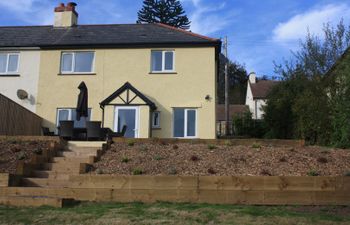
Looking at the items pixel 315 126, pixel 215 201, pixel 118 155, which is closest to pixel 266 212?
pixel 215 201

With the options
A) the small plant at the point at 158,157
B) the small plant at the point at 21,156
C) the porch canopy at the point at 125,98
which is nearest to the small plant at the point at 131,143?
the small plant at the point at 158,157

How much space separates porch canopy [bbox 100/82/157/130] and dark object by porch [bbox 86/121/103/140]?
3.97 meters

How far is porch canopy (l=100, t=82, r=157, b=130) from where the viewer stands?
21.2 m

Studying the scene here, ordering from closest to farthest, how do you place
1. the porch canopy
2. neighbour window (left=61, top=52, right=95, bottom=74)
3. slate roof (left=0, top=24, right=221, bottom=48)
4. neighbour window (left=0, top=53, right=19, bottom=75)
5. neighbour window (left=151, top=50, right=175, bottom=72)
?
the porch canopy
neighbour window (left=151, top=50, right=175, bottom=72)
slate roof (left=0, top=24, right=221, bottom=48)
neighbour window (left=61, top=52, right=95, bottom=74)
neighbour window (left=0, top=53, right=19, bottom=75)

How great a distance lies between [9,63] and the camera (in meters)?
23.4

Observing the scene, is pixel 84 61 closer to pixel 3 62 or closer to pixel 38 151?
pixel 3 62

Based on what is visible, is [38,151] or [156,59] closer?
[38,151]

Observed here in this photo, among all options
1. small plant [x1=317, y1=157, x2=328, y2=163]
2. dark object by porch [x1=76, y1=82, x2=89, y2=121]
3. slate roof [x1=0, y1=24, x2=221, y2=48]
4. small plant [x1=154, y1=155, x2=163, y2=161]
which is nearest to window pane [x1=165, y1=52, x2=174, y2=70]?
slate roof [x1=0, y1=24, x2=221, y2=48]

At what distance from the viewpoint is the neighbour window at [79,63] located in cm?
2277

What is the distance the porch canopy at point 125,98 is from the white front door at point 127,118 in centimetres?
24

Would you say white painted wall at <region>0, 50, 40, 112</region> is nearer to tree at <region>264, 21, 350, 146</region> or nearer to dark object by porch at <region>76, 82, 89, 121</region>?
dark object by porch at <region>76, 82, 89, 121</region>

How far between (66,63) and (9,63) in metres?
3.08

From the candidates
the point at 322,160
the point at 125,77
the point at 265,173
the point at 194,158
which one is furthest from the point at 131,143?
the point at 125,77

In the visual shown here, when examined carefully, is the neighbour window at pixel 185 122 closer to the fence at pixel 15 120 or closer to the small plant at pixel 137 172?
the fence at pixel 15 120
